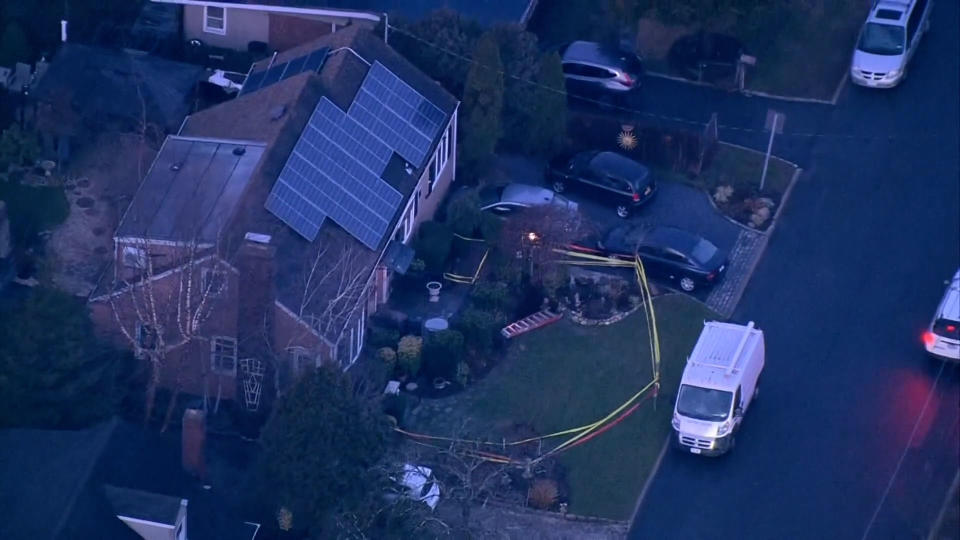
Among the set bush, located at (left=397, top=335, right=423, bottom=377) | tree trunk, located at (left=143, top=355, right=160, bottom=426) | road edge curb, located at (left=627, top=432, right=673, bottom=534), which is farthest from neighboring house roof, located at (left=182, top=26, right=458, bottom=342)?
road edge curb, located at (left=627, top=432, right=673, bottom=534)

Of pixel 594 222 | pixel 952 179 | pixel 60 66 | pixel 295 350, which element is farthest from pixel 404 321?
pixel 952 179

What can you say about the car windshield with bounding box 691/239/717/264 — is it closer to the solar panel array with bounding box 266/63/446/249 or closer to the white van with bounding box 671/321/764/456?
the white van with bounding box 671/321/764/456

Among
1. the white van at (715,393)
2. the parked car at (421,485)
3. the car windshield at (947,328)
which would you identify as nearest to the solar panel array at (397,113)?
the white van at (715,393)

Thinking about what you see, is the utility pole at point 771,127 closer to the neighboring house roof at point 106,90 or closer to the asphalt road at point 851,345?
the asphalt road at point 851,345

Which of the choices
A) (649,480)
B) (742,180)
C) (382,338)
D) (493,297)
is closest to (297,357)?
(382,338)

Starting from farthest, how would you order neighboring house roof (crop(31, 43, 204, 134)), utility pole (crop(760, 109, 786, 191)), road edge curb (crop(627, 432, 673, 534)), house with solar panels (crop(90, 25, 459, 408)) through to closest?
utility pole (crop(760, 109, 786, 191)) → neighboring house roof (crop(31, 43, 204, 134)) → house with solar panels (crop(90, 25, 459, 408)) → road edge curb (crop(627, 432, 673, 534))

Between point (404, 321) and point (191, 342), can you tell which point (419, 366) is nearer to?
point (404, 321)
